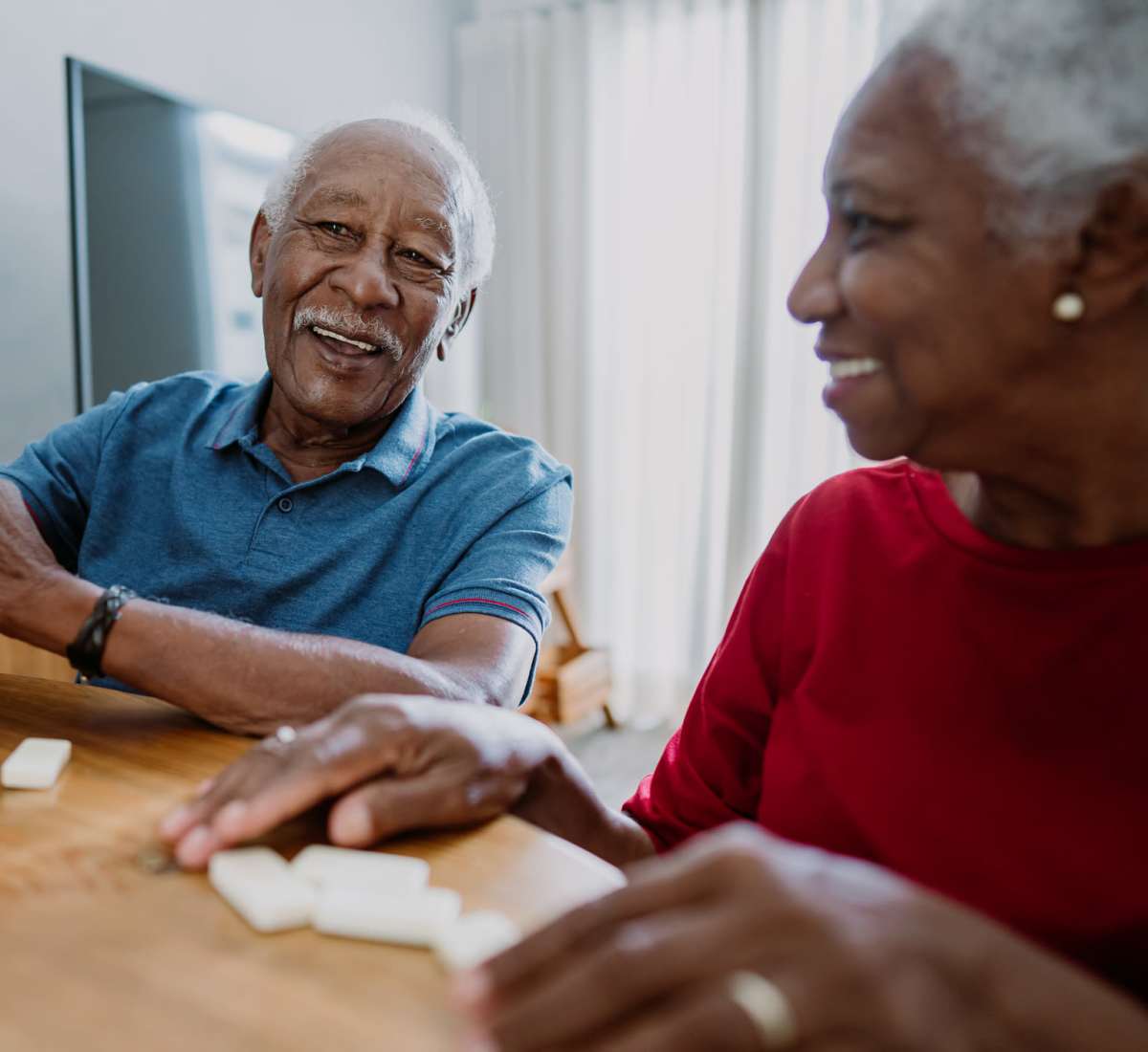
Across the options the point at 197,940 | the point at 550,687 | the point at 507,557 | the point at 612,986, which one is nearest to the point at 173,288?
the point at 507,557

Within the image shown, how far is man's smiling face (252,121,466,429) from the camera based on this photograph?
4.91 feet

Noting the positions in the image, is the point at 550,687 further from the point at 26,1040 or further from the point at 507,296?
the point at 26,1040

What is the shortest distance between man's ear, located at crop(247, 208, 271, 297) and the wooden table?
1023 mm

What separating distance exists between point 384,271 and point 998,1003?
4.29 ft

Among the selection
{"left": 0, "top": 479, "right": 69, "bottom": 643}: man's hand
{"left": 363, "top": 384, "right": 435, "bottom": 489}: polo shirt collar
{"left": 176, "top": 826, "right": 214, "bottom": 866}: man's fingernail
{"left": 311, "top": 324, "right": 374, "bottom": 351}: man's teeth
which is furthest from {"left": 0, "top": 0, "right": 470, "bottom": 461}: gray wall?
{"left": 176, "top": 826, "right": 214, "bottom": 866}: man's fingernail

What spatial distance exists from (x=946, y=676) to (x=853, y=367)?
274 mm

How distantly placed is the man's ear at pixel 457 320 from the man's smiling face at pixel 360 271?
0.12m

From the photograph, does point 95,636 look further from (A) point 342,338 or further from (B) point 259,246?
(B) point 259,246

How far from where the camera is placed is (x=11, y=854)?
2.37 feet

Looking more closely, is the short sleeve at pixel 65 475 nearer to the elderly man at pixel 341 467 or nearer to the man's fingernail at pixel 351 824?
the elderly man at pixel 341 467

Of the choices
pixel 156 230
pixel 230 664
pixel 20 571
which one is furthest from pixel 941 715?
pixel 156 230

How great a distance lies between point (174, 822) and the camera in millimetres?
731

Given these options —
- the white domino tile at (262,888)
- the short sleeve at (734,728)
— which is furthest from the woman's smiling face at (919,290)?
the white domino tile at (262,888)

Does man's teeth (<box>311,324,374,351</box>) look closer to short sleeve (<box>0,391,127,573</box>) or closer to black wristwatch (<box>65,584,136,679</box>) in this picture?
short sleeve (<box>0,391,127,573</box>)
